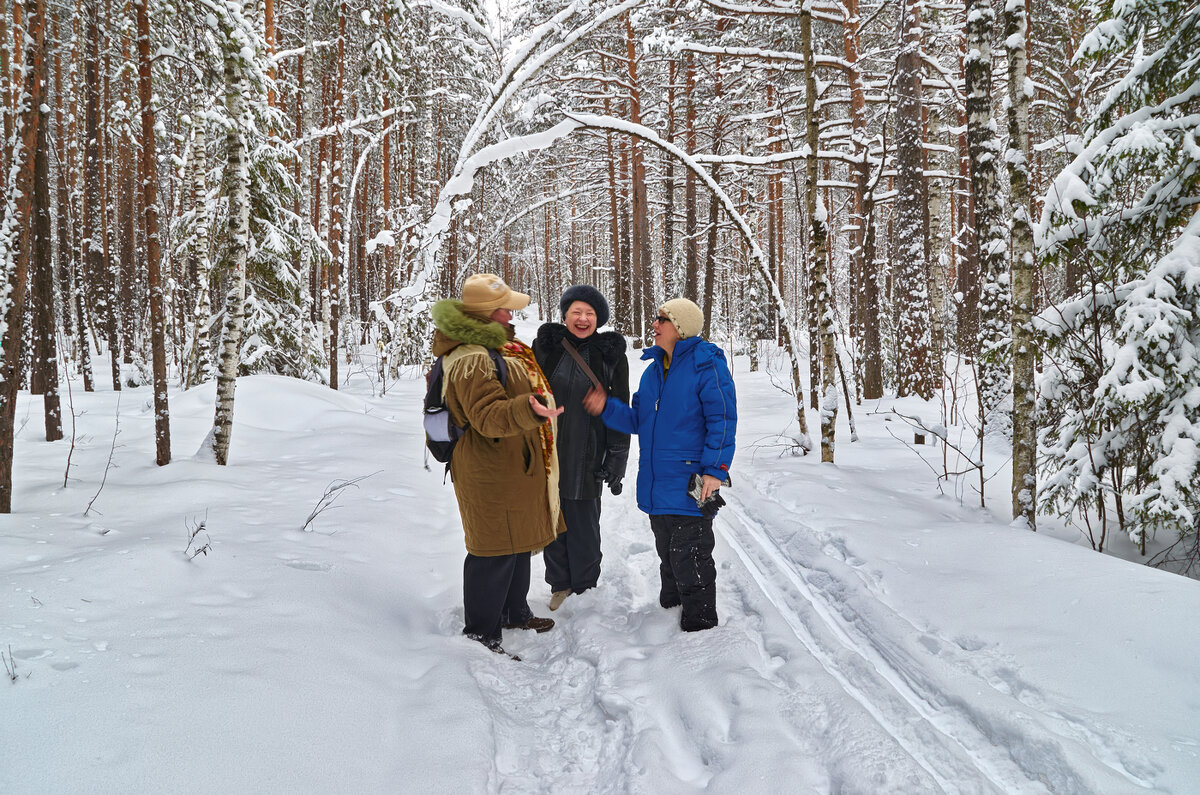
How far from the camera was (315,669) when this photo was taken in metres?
2.90

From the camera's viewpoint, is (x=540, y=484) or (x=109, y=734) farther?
(x=540, y=484)

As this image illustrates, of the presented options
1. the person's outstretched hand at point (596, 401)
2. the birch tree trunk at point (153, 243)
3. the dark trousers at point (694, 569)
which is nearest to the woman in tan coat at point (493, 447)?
the person's outstretched hand at point (596, 401)

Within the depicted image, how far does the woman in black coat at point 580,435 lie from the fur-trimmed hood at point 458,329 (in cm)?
85

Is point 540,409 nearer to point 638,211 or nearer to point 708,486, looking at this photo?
point 708,486

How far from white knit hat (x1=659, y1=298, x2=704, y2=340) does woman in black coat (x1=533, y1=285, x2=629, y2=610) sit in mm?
469

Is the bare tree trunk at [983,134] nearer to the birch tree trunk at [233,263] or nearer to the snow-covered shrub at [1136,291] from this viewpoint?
the snow-covered shrub at [1136,291]

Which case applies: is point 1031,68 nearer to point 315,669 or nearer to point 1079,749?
point 1079,749

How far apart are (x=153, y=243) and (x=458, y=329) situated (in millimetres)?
5008

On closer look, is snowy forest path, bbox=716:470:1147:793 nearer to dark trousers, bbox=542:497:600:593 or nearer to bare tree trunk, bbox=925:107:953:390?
dark trousers, bbox=542:497:600:593

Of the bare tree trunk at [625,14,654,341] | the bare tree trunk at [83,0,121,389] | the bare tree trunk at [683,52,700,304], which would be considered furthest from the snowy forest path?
the bare tree trunk at [625,14,654,341]

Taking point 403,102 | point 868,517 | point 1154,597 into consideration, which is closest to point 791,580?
point 868,517

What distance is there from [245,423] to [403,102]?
37.6ft

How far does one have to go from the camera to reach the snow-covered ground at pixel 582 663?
2344mm

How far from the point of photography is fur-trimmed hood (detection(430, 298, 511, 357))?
3287 mm
